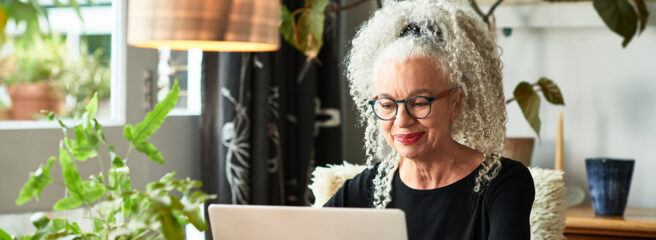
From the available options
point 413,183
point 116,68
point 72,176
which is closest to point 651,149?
point 413,183

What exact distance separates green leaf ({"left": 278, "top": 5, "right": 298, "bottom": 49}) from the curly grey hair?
0.71 meters

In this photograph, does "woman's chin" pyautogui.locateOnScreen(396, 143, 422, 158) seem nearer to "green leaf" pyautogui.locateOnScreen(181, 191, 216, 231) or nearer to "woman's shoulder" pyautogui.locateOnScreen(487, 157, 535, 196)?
"woman's shoulder" pyautogui.locateOnScreen(487, 157, 535, 196)

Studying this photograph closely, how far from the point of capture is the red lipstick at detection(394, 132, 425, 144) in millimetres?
1412

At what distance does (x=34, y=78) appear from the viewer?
173 centimetres

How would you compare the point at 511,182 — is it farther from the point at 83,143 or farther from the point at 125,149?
A: the point at 125,149

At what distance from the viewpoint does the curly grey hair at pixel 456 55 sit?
56.0 inches

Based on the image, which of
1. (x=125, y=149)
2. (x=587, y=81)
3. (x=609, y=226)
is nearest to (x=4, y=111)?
(x=125, y=149)

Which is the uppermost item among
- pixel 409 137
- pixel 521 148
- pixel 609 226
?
pixel 409 137

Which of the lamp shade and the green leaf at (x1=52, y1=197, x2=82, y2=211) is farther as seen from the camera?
the lamp shade

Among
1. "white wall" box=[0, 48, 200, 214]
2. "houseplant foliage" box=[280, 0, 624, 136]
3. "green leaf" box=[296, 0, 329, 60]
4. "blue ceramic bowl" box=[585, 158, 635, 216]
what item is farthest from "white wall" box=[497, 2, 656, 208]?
"white wall" box=[0, 48, 200, 214]

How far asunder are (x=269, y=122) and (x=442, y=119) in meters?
1.04

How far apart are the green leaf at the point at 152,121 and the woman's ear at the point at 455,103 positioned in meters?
0.62

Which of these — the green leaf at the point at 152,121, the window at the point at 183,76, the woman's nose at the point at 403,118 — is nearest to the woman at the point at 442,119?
the woman's nose at the point at 403,118

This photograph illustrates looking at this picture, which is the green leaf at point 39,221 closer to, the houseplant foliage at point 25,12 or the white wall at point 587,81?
the houseplant foliage at point 25,12
